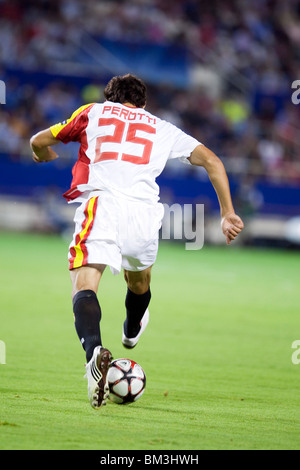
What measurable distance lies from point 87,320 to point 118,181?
3.21 ft

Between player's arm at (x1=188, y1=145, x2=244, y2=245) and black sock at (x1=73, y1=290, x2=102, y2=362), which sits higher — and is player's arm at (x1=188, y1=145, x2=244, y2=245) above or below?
above

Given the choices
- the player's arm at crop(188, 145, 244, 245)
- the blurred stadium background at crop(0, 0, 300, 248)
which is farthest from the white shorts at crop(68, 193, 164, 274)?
the blurred stadium background at crop(0, 0, 300, 248)

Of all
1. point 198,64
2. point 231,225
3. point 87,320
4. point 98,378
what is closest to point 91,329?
point 87,320

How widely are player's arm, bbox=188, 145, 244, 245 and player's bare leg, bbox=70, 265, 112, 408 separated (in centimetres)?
88

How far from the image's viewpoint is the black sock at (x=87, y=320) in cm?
466

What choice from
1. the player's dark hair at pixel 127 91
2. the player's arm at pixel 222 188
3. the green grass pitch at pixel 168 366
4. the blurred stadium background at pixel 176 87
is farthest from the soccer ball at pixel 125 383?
the blurred stadium background at pixel 176 87

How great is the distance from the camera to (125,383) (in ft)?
16.4

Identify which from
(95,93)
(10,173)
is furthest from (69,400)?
(95,93)

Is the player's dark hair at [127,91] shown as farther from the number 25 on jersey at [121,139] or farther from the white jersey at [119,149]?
the number 25 on jersey at [121,139]

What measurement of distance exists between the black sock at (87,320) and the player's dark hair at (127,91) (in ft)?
4.74

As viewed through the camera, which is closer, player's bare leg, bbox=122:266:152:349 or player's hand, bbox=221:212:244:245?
player's hand, bbox=221:212:244:245

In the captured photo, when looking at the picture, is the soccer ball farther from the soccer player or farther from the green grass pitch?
the soccer player

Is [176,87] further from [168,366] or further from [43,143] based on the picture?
[43,143]

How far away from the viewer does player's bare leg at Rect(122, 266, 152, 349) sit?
584 centimetres
